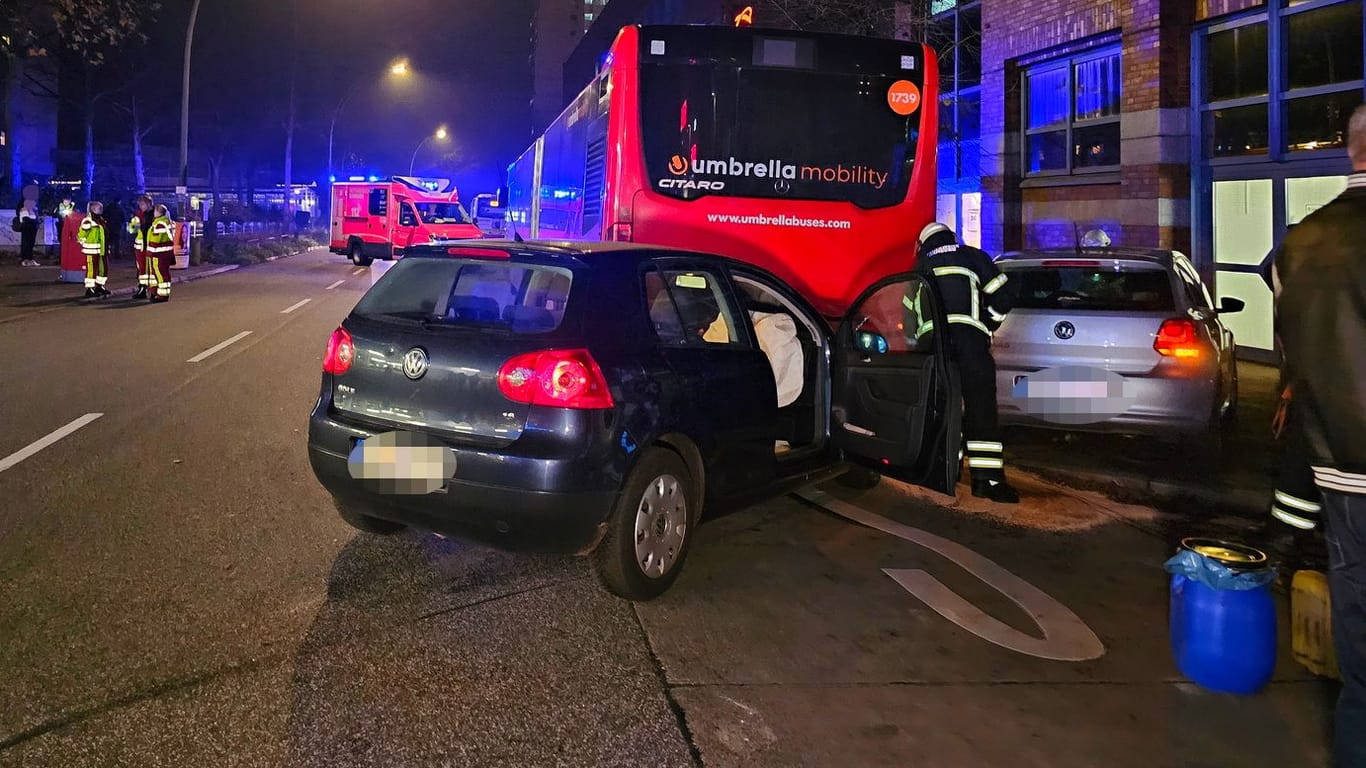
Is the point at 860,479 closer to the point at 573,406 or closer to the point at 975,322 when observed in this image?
the point at 975,322

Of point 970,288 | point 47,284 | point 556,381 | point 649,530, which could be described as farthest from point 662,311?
point 47,284

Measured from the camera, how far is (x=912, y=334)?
6930mm

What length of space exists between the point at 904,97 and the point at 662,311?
→ 4.54 meters

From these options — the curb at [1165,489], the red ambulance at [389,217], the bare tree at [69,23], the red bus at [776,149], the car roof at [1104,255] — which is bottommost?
the curb at [1165,489]

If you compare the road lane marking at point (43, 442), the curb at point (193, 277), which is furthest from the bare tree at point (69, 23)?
the road lane marking at point (43, 442)

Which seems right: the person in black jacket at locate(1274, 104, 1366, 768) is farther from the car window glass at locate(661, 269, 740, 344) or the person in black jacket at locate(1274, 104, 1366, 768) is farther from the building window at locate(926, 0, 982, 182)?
the building window at locate(926, 0, 982, 182)

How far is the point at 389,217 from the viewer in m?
32.3

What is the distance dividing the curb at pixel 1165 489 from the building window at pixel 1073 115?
7.54m

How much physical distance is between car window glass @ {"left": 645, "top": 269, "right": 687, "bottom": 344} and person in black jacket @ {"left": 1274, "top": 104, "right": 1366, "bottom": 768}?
8.95 feet

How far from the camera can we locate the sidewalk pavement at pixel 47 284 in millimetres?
18266

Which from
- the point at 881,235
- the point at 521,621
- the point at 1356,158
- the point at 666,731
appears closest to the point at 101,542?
the point at 521,621

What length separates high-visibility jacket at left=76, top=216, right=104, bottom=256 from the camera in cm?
1836

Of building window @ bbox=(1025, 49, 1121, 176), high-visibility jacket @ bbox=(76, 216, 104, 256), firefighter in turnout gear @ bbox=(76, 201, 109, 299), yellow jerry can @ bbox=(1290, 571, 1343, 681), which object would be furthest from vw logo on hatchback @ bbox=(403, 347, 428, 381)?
→ high-visibility jacket @ bbox=(76, 216, 104, 256)

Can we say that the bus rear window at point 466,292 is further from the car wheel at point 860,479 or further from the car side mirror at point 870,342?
the car wheel at point 860,479
